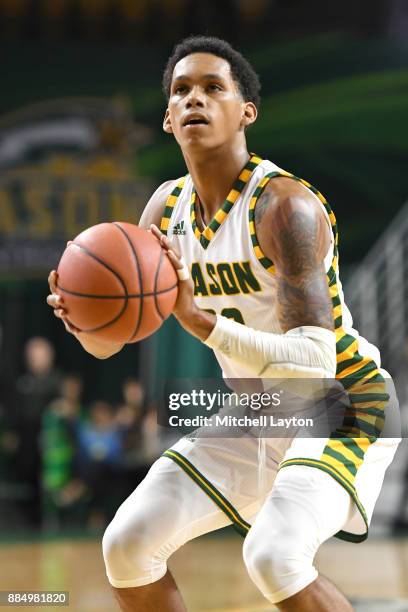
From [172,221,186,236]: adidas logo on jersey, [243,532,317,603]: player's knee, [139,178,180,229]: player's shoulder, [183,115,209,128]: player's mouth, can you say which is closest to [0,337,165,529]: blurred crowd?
[139,178,180,229]: player's shoulder

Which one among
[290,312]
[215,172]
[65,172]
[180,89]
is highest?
[65,172]

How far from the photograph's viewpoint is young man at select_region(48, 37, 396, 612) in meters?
3.31

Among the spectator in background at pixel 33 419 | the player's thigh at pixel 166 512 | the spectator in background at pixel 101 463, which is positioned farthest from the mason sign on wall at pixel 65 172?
the player's thigh at pixel 166 512

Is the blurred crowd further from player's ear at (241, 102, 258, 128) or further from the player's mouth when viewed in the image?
the player's mouth

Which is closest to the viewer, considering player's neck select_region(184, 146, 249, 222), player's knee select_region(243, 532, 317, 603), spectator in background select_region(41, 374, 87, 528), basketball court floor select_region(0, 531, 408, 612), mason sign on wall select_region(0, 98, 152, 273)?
→ player's knee select_region(243, 532, 317, 603)

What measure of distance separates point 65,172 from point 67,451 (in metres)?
3.96

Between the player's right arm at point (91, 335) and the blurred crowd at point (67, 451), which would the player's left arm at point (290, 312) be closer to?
the player's right arm at point (91, 335)

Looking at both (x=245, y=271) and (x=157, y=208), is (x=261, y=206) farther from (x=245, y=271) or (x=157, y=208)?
(x=157, y=208)

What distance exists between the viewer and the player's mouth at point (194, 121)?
12.2 ft

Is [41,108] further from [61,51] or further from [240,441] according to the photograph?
[240,441]

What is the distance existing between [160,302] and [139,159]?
9134mm

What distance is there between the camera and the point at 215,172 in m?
3.87

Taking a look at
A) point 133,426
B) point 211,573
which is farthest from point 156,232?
point 133,426

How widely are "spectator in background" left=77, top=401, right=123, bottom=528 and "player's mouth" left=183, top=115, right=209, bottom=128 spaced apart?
21.3 feet
